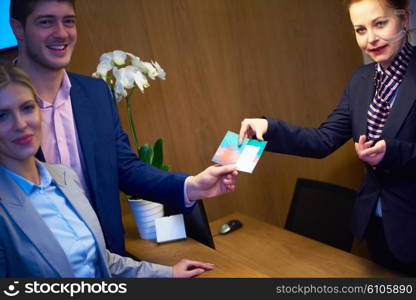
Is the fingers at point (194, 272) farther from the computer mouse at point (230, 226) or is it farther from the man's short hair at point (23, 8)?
the man's short hair at point (23, 8)

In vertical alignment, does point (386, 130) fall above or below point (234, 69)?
below

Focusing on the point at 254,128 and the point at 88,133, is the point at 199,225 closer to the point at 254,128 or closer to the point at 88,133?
the point at 254,128

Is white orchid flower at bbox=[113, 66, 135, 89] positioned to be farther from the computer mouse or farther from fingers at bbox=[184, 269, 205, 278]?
the computer mouse

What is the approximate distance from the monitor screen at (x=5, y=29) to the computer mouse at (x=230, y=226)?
4.63 ft

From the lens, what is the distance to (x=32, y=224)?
1.23 metres

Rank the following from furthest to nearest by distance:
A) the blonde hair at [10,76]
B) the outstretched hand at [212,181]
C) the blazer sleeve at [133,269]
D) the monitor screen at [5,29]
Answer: the monitor screen at [5,29] → the outstretched hand at [212,181] → the blazer sleeve at [133,269] → the blonde hair at [10,76]

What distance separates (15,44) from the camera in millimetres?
1937

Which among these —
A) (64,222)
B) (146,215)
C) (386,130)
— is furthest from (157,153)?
(386,130)

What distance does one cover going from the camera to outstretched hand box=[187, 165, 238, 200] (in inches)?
62.1

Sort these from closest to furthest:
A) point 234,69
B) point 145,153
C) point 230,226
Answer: point 145,153 → point 230,226 → point 234,69

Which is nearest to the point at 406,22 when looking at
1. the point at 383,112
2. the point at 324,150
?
the point at 383,112

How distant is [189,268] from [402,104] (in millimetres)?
1007

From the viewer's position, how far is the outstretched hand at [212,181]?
5.18 ft

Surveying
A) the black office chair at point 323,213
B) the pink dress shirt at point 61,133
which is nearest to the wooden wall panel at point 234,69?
the black office chair at point 323,213
